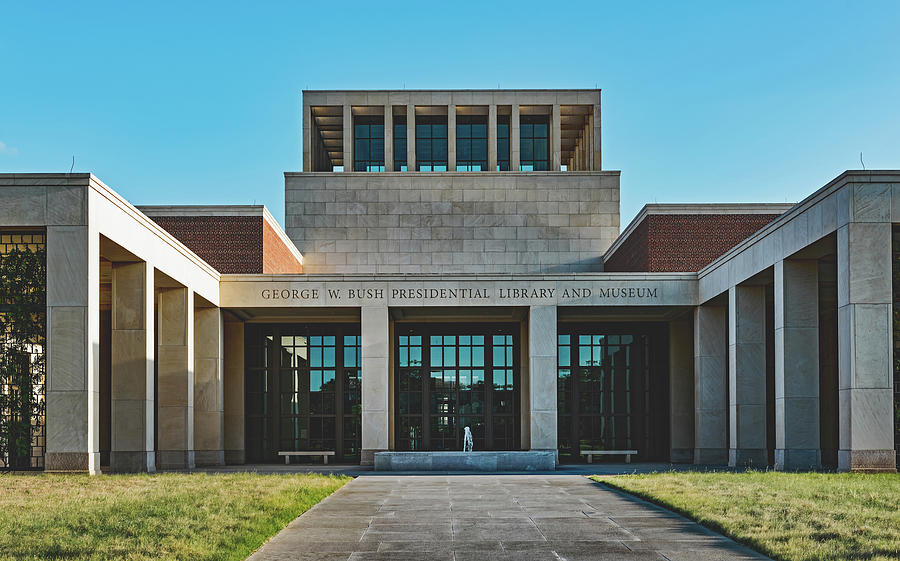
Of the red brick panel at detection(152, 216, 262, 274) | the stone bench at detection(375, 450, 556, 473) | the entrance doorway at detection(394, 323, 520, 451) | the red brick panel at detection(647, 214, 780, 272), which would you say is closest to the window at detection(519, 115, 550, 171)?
the entrance doorway at detection(394, 323, 520, 451)

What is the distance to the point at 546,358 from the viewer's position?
116 feet

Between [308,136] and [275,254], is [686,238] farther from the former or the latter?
[308,136]

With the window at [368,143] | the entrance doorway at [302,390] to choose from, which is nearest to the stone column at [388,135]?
the window at [368,143]

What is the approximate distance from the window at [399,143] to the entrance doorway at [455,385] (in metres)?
14.7

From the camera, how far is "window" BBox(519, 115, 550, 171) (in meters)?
54.1

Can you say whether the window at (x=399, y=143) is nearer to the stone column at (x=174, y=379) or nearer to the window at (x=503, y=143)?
the window at (x=503, y=143)

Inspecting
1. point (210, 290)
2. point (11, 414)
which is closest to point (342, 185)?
point (210, 290)

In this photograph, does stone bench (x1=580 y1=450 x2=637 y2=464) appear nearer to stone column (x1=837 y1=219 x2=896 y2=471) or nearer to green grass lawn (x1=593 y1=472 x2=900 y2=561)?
stone column (x1=837 y1=219 x2=896 y2=471)

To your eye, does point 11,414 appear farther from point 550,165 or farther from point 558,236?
point 550,165

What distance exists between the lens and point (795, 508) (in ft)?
47.4

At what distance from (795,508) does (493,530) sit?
4.72 metres

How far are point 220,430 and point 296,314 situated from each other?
555cm

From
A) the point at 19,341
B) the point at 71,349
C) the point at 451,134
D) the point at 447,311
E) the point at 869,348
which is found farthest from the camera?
the point at 451,134

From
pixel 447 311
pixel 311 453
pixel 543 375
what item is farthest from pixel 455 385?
pixel 543 375
